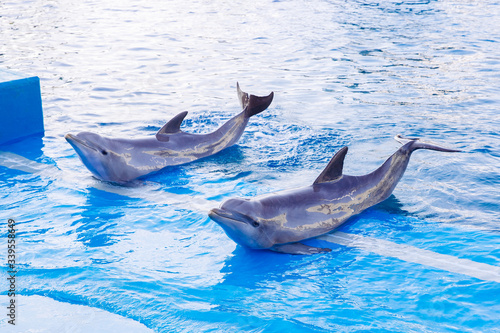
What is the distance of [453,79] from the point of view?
1141 cm

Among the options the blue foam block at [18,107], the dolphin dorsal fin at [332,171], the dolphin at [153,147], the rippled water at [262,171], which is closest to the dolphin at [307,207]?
the dolphin dorsal fin at [332,171]

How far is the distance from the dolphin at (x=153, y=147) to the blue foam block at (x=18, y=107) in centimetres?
228

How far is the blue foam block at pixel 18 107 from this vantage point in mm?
8055

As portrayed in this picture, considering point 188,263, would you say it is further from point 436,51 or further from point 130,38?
point 130,38

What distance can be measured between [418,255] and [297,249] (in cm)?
108

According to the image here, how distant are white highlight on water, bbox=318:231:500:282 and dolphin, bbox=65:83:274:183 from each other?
245 cm

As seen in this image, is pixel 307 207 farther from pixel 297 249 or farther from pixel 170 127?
pixel 170 127

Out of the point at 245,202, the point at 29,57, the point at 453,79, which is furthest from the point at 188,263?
the point at 29,57

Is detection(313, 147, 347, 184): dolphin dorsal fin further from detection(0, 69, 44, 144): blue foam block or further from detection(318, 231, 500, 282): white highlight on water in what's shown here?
detection(0, 69, 44, 144): blue foam block

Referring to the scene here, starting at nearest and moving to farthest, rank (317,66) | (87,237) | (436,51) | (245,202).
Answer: (245,202)
(87,237)
(317,66)
(436,51)

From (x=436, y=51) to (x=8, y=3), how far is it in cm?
1393

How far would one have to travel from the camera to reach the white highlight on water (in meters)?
4.89

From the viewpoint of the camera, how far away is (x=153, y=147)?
274 inches

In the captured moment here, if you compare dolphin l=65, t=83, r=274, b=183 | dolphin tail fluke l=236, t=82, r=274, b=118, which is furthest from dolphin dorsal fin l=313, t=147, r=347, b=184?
dolphin tail fluke l=236, t=82, r=274, b=118
